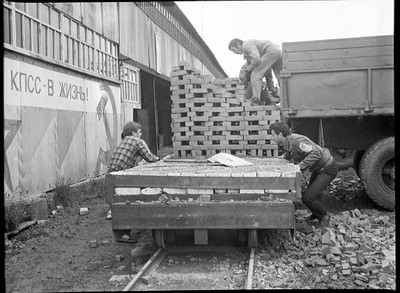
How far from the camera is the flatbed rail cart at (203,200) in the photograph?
419 centimetres

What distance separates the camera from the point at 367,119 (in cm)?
662

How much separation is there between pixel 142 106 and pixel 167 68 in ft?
9.42

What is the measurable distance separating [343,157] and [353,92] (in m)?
1.15

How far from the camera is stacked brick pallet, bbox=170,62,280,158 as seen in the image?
6.46m

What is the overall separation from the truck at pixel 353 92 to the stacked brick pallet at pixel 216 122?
1.67ft

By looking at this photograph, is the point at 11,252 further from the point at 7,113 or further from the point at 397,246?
the point at 397,246

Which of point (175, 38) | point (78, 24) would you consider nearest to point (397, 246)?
point (78, 24)

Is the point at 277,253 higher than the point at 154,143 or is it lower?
lower

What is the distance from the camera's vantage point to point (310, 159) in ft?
17.9

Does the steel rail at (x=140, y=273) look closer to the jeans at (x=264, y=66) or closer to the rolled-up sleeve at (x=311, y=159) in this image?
the rolled-up sleeve at (x=311, y=159)

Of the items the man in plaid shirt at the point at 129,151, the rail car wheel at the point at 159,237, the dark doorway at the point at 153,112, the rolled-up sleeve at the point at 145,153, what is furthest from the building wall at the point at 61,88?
the rail car wheel at the point at 159,237

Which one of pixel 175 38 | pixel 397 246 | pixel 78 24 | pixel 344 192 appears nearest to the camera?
pixel 397 246

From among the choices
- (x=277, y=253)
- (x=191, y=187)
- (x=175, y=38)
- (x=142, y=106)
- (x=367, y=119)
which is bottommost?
(x=277, y=253)

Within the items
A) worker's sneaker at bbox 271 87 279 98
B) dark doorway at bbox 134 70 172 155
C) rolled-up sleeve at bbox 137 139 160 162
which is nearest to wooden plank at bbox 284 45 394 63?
worker's sneaker at bbox 271 87 279 98
